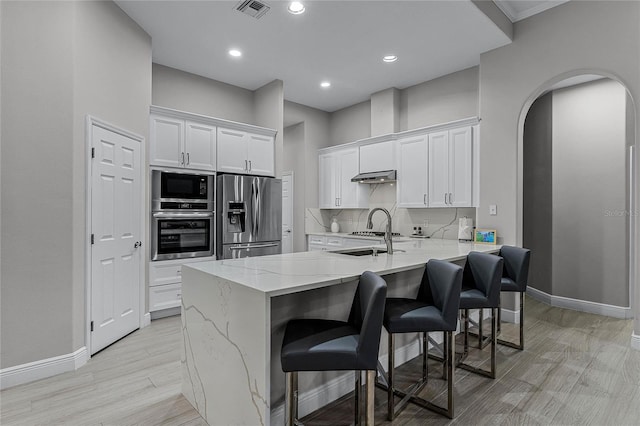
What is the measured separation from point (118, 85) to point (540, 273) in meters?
5.64

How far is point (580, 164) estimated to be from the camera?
13.9ft

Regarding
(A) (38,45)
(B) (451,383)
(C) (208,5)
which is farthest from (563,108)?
(A) (38,45)

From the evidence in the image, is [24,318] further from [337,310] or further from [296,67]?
[296,67]

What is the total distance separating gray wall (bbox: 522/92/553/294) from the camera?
4.53m

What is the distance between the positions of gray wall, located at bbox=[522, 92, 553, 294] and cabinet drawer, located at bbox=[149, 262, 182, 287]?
474 cm

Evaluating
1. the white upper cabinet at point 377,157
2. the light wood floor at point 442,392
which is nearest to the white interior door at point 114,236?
the light wood floor at point 442,392

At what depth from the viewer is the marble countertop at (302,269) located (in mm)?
1651

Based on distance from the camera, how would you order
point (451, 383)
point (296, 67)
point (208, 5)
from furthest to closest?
point (296, 67) < point (208, 5) < point (451, 383)

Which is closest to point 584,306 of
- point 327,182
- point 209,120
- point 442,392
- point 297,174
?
point 442,392

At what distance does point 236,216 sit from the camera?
439cm

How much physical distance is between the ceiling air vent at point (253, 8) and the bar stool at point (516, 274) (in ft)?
10.6

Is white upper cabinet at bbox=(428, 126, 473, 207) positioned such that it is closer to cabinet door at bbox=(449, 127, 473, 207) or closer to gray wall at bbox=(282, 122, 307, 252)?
cabinet door at bbox=(449, 127, 473, 207)

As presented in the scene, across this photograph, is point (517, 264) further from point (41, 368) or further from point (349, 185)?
point (41, 368)

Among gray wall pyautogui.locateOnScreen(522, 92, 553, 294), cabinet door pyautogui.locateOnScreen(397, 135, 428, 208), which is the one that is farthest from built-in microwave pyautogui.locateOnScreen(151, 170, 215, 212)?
gray wall pyautogui.locateOnScreen(522, 92, 553, 294)
